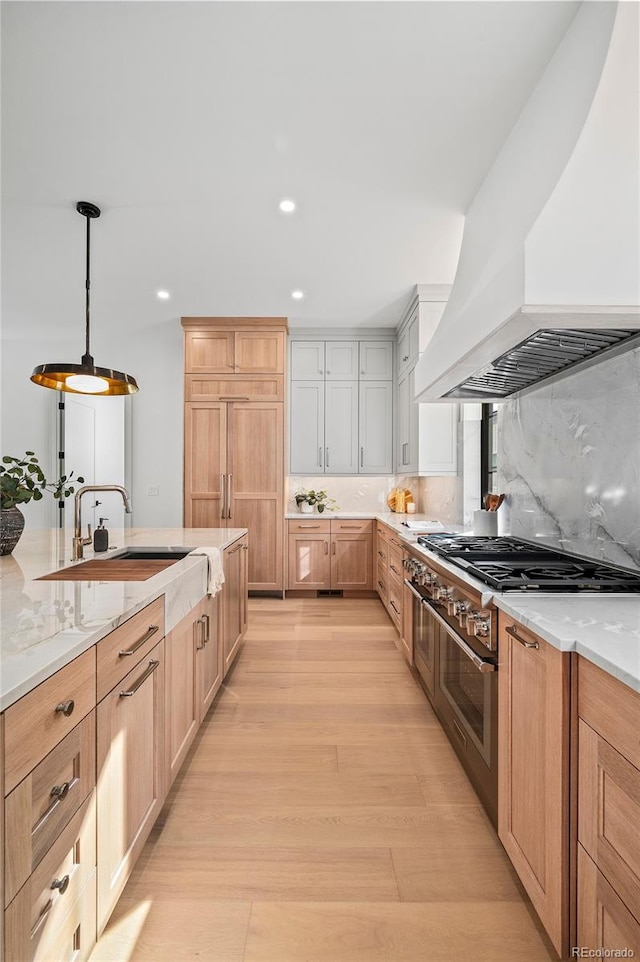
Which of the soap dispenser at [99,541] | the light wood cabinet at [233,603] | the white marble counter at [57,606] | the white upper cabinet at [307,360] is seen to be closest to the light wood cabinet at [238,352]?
the white upper cabinet at [307,360]

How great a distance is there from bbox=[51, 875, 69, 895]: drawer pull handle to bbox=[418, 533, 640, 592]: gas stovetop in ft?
4.35

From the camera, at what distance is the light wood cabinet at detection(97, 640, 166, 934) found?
1.25m

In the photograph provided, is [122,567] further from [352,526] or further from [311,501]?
[311,501]

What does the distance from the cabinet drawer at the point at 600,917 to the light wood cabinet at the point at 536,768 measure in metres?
0.05

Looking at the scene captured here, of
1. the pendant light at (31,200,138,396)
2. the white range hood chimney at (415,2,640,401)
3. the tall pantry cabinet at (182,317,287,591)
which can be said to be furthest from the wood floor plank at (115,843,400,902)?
the tall pantry cabinet at (182,317,287,591)

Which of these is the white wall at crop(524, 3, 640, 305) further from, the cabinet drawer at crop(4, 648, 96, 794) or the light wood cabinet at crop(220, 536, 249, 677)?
the light wood cabinet at crop(220, 536, 249, 677)

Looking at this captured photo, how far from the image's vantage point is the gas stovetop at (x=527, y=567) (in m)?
1.60

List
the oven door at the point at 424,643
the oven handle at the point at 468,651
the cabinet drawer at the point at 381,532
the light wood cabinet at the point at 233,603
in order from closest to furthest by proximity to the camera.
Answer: the oven handle at the point at 468,651, the oven door at the point at 424,643, the light wood cabinet at the point at 233,603, the cabinet drawer at the point at 381,532

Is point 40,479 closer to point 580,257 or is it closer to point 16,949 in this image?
point 16,949

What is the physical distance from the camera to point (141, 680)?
152 cm

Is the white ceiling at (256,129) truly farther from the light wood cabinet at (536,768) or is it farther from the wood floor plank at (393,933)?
the wood floor plank at (393,933)

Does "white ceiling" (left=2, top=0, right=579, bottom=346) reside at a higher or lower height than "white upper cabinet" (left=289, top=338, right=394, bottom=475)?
higher

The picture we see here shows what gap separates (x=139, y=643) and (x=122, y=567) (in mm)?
747
